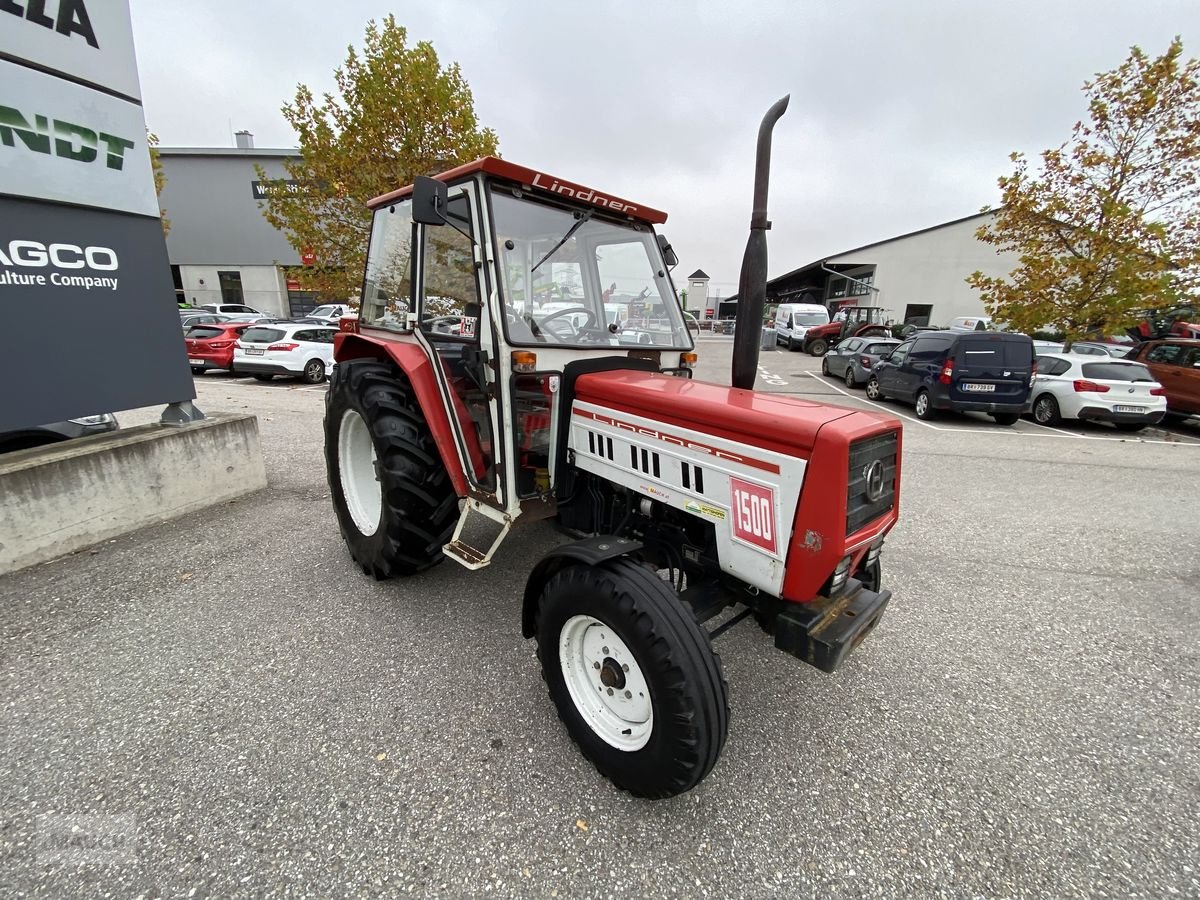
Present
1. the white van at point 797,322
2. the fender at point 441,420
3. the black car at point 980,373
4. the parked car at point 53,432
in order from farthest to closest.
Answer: the white van at point 797,322, the black car at point 980,373, the parked car at point 53,432, the fender at point 441,420

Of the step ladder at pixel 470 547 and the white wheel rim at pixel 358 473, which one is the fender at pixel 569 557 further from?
the white wheel rim at pixel 358 473

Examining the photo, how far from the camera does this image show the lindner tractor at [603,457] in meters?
1.67

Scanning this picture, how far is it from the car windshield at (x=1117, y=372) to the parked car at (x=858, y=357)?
4089 mm

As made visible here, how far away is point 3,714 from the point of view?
2.09m

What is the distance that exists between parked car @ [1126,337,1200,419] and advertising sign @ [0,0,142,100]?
14.5m

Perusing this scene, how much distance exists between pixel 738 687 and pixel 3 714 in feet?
10.1

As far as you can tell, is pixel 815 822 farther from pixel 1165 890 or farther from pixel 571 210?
pixel 571 210

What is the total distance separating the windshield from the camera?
2.39 metres

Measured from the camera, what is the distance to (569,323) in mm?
2605

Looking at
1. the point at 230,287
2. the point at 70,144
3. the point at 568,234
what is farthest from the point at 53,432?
the point at 230,287

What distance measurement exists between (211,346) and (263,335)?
155 centimetres

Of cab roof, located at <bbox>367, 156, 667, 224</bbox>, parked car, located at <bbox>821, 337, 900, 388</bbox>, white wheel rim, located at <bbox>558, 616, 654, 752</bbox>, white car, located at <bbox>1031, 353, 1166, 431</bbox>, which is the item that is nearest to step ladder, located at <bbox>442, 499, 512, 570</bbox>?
white wheel rim, located at <bbox>558, 616, 654, 752</bbox>

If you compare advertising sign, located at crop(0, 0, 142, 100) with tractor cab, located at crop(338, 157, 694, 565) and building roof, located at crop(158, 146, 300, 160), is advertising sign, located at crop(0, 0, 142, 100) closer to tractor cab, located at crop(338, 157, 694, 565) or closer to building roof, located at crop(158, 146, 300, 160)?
tractor cab, located at crop(338, 157, 694, 565)

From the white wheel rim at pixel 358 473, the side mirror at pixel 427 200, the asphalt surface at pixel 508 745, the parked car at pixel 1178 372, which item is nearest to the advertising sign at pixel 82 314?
the asphalt surface at pixel 508 745
